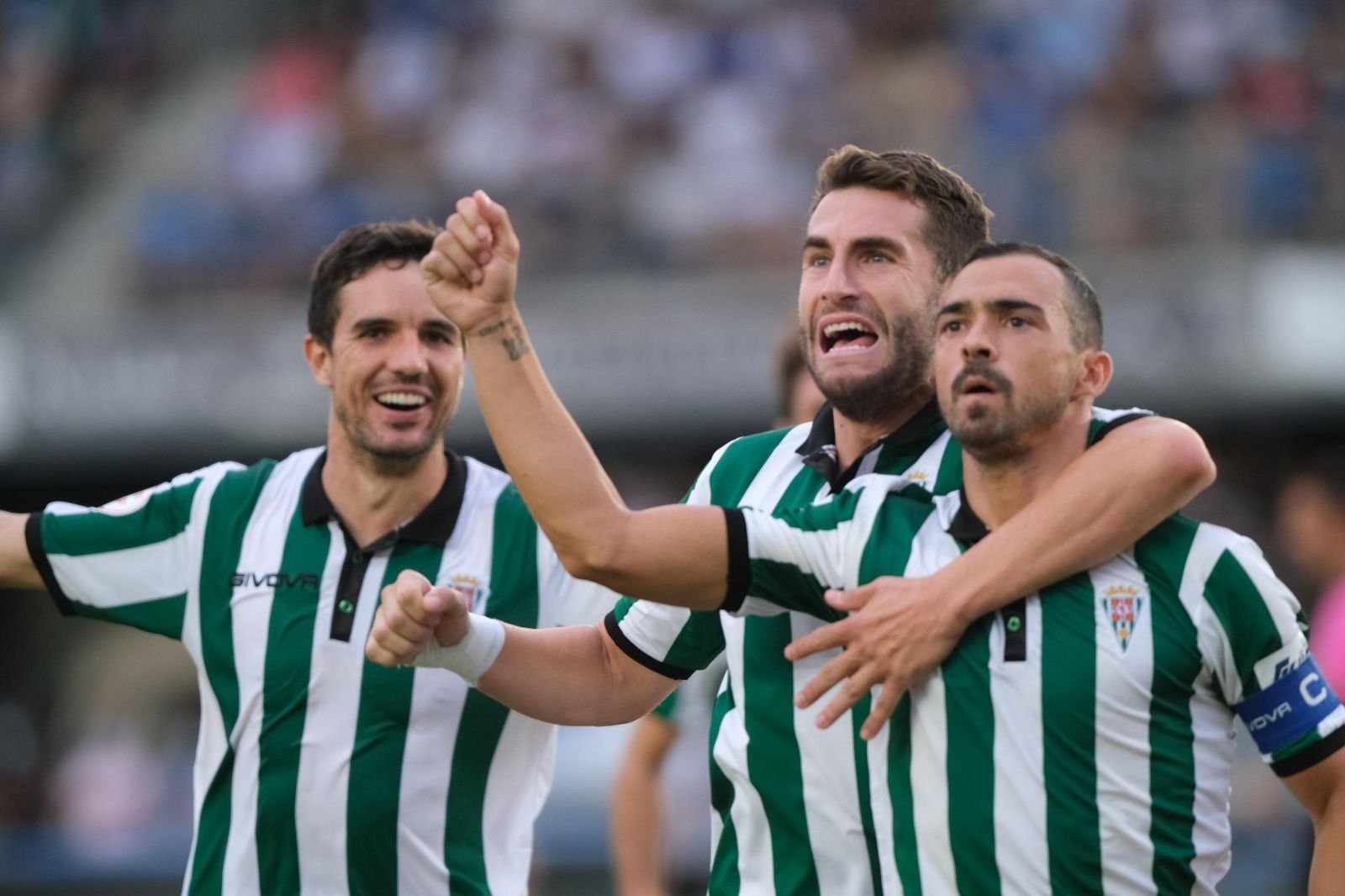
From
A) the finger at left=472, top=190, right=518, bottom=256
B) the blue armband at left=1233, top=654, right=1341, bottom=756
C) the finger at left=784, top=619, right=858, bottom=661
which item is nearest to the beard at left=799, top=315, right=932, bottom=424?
the finger at left=784, top=619, right=858, bottom=661

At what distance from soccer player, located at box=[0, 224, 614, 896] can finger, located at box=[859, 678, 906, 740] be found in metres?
1.18

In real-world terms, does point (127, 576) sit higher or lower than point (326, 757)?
higher

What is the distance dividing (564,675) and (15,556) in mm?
1395

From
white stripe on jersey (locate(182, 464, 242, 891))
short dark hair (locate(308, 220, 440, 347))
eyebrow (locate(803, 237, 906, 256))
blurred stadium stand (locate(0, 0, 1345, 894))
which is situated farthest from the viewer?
blurred stadium stand (locate(0, 0, 1345, 894))

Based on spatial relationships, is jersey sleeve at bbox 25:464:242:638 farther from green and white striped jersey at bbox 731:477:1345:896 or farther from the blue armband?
the blue armband

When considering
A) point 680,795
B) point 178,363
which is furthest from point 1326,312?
point 178,363

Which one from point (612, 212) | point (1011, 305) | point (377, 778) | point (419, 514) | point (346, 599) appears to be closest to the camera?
point (1011, 305)

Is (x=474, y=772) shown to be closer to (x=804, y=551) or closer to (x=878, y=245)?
(x=804, y=551)

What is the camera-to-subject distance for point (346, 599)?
4.00m

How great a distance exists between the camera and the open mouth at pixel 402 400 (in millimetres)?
4062

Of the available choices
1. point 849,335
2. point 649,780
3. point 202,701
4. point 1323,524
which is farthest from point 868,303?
point 1323,524

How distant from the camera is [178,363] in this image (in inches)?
468

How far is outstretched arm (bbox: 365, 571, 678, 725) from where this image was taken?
3.40 metres

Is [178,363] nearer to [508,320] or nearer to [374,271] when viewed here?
[374,271]
